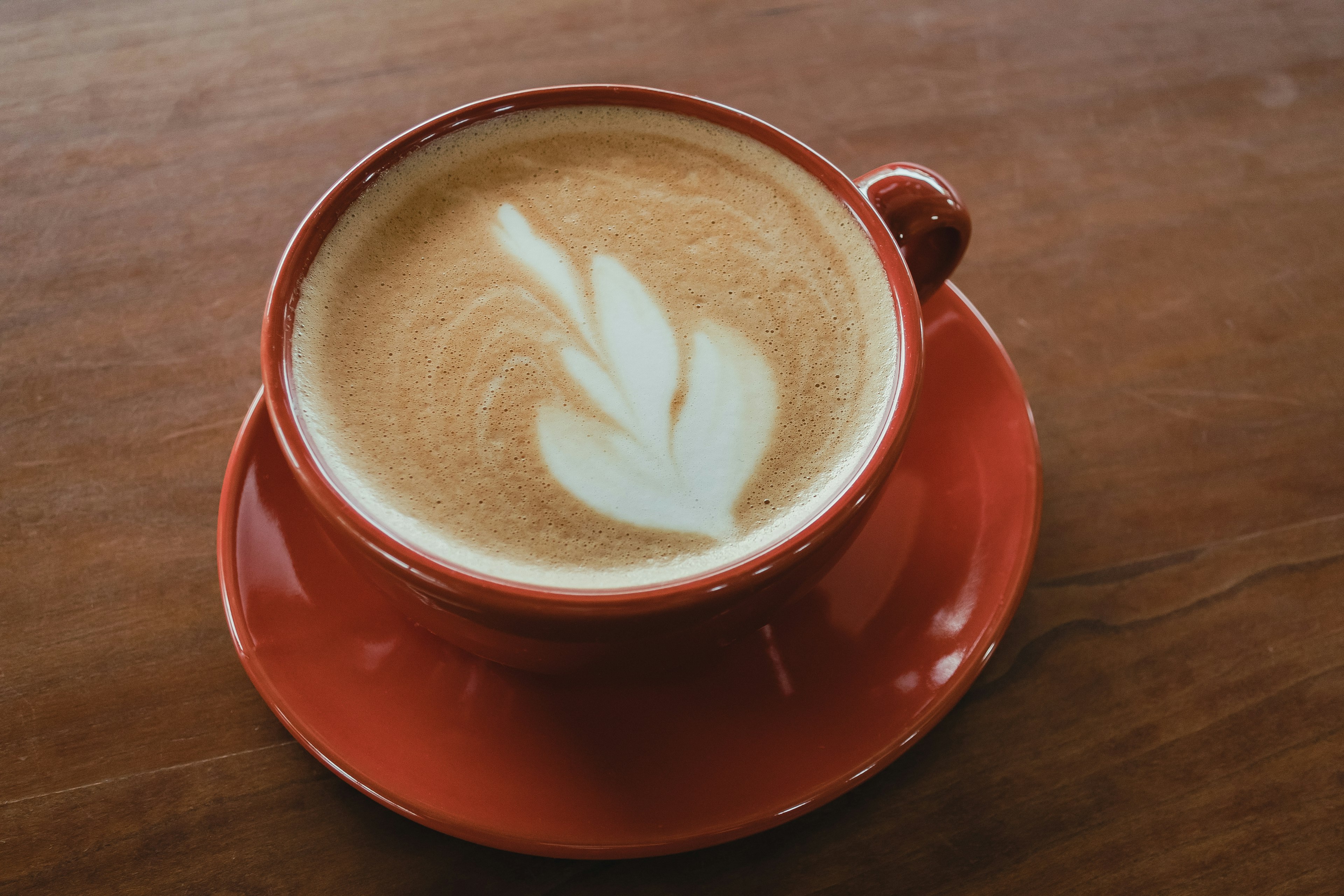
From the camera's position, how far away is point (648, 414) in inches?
30.3

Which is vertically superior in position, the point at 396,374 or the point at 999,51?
the point at 396,374

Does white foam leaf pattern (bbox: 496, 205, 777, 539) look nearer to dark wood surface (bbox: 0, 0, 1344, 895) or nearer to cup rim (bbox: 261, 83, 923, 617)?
cup rim (bbox: 261, 83, 923, 617)

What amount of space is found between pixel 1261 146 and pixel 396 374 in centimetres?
118

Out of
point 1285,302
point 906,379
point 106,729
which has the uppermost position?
point 906,379

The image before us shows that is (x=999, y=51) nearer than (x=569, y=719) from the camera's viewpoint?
No

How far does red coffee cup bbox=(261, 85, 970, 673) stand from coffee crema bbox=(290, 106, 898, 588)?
0.02 meters

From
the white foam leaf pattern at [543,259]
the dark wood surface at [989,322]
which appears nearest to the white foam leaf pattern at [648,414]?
the white foam leaf pattern at [543,259]

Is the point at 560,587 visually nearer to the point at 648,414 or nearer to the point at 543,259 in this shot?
the point at 648,414

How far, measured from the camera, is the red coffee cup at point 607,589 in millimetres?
623

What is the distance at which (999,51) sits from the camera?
1.34 m

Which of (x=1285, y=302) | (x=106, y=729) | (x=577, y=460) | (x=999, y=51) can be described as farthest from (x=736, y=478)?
(x=999, y=51)

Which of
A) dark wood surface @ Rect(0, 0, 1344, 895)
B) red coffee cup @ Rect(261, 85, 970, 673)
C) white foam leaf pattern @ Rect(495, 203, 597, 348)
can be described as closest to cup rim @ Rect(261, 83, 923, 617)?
red coffee cup @ Rect(261, 85, 970, 673)

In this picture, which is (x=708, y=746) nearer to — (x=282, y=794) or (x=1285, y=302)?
(x=282, y=794)

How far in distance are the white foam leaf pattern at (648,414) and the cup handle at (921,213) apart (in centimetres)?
20
